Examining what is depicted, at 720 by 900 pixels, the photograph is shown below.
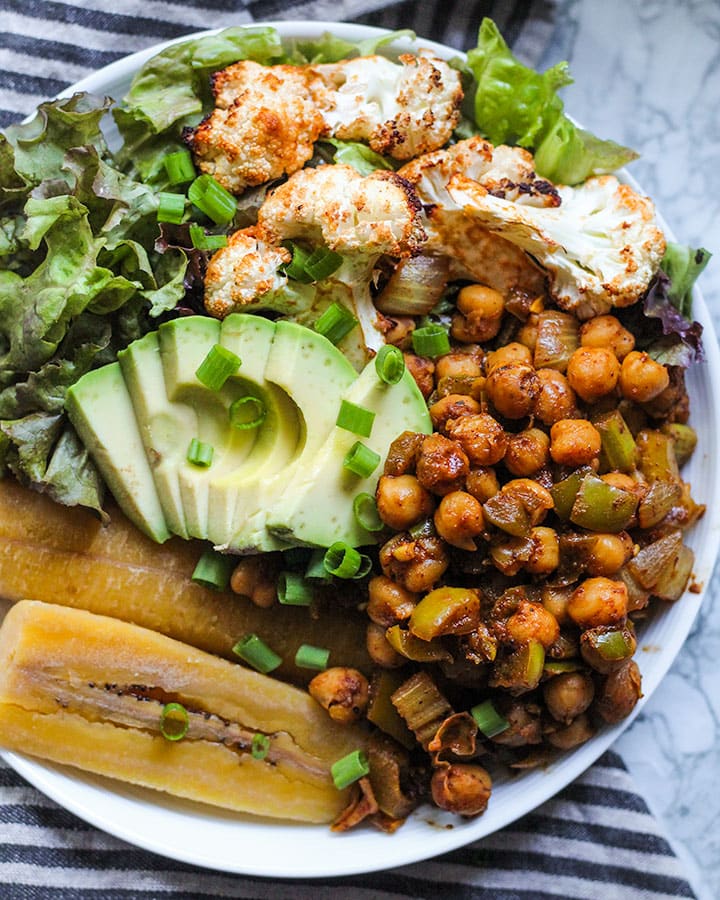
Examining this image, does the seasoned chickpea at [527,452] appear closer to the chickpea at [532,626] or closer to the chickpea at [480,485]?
the chickpea at [480,485]

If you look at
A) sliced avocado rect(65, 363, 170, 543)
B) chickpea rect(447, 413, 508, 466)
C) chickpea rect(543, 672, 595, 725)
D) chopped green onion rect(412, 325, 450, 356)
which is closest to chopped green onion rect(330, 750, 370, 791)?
chickpea rect(543, 672, 595, 725)

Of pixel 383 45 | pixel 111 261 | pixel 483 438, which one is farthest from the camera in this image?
pixel 383 45

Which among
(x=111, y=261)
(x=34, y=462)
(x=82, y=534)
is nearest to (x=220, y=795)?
(x=82, y=534)

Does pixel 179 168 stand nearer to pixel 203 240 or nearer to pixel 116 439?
pixel 203 240

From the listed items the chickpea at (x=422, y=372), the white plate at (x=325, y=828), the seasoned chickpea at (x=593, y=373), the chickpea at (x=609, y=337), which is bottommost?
the white plate at (x=325, y=828)

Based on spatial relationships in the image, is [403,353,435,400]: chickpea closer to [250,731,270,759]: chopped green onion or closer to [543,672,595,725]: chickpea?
[543,672,595,725]: chickpea

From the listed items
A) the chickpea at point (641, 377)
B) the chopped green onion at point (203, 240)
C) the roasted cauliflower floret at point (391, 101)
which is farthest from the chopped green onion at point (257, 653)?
the roasted cauliflower floret at point (391, 101)

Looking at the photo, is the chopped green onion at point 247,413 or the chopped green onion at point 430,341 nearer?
the chopped green onion at point 247,413

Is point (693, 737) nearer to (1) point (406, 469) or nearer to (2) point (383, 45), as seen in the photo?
(1) point (406, 469)
